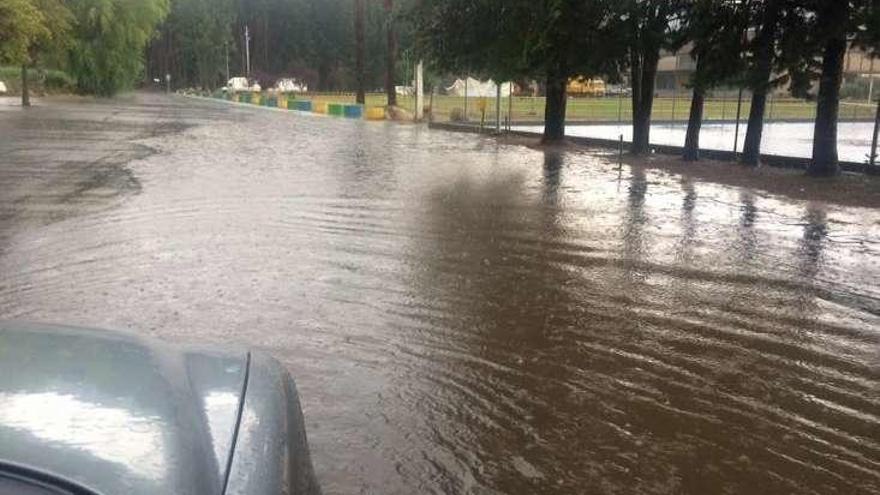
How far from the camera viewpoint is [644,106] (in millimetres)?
23172

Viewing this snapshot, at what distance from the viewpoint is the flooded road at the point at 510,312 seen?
4.54m

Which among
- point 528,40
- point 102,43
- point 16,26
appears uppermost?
point 102,43

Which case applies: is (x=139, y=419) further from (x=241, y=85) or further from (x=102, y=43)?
(x=241, y=85)

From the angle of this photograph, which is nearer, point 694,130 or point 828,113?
point 828,113

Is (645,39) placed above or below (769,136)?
above

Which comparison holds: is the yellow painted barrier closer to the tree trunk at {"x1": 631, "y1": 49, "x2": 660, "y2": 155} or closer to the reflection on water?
the tree trunk at {"x1": 631, "y1": 49, "x2": 660, "y2": 155}

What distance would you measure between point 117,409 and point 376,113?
41861mm

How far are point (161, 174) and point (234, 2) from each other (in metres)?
111

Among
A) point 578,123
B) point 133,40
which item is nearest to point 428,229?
point 578,123

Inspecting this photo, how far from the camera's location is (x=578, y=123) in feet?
132

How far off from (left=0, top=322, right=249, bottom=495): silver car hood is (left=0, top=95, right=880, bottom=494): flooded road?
0.71 metres

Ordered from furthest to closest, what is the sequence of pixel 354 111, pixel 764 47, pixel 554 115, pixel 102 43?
pixel 102 43 < pixel 354 111 < pixel 554 115 < pixel 764 47

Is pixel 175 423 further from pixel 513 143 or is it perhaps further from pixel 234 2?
pixel 234 2

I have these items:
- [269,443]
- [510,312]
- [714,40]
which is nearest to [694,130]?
[714,40]
